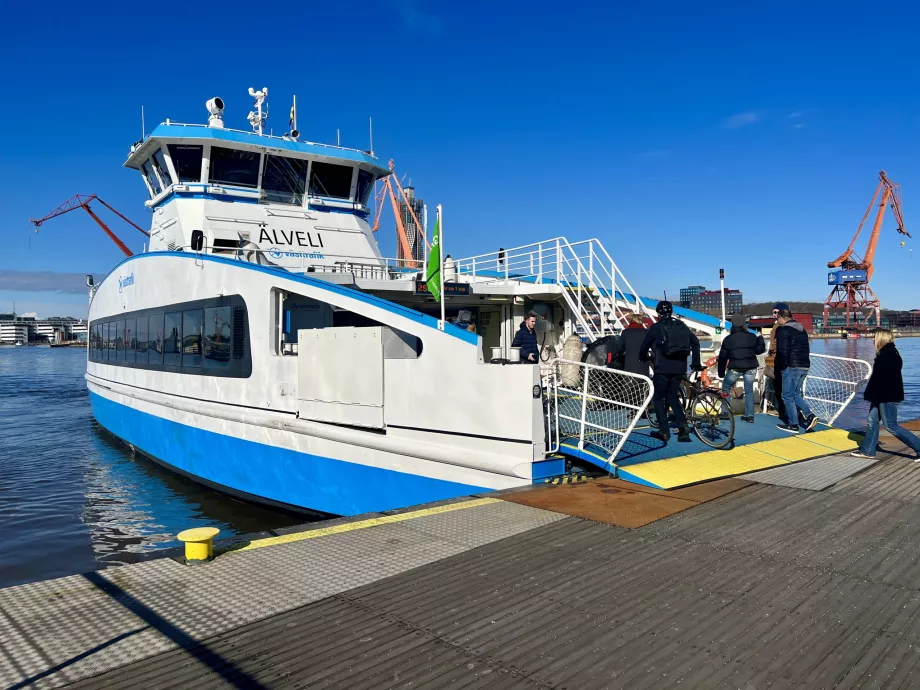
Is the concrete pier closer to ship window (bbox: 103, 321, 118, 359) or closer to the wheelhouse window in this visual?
the wheelhouse window

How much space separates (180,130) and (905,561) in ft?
41.6

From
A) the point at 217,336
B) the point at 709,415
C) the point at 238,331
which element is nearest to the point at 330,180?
the point at 217,336

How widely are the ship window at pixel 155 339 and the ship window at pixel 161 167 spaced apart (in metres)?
2.90

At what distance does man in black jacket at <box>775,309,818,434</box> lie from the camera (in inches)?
326

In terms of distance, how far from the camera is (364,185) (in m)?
13.7

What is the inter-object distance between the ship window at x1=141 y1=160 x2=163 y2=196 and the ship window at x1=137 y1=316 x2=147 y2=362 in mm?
2903

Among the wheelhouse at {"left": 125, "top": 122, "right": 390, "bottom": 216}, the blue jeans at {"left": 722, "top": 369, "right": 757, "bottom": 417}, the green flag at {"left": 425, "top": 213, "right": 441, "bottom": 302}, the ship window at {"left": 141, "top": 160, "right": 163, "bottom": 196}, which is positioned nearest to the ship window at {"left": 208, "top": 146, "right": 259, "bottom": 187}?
the wheelhouse at {"left": 125, "top": 122, "right": 390, "bottom": 216}

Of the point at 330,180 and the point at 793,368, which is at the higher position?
the point at 330,180

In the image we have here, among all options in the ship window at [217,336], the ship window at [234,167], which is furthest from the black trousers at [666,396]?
the ship window at [234,167]

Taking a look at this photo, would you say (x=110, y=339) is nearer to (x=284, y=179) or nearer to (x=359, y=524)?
(x=284, y=179)

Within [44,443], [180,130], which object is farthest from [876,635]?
[44,443]

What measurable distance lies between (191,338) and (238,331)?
1789 mm

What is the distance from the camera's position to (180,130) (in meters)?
12.0

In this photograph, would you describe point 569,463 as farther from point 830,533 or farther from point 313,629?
point 313,629
